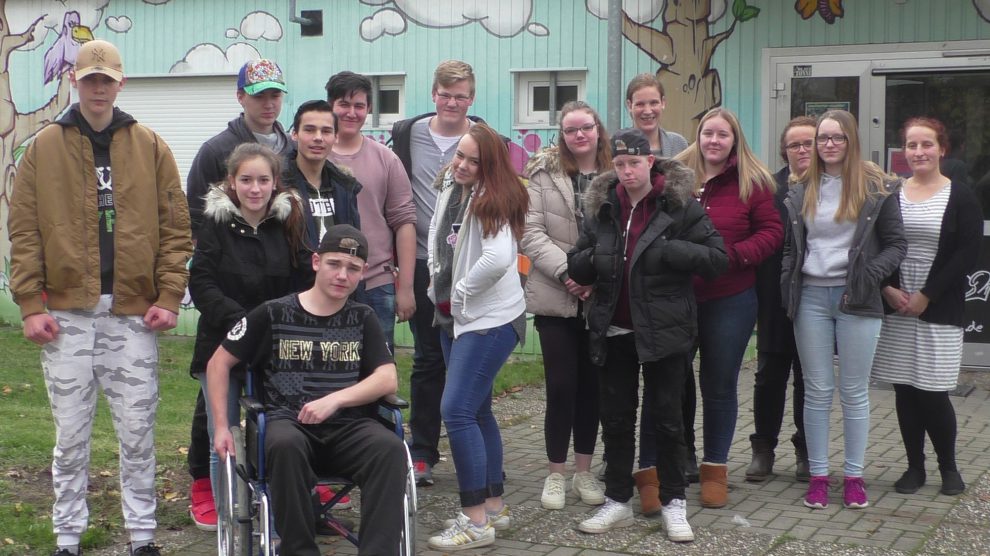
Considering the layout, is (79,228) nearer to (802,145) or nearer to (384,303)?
(384,303)

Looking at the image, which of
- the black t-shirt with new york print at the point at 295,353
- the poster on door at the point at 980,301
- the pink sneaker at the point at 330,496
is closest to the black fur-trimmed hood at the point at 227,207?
the black t-shirt with new york print at the point at 295,353

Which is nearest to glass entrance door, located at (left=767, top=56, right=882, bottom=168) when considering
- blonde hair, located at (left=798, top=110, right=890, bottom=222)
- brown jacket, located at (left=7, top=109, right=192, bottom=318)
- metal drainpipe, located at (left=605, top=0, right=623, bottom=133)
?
metal drainpipe, located at (left=605, top=0, right=623, bottom=133)

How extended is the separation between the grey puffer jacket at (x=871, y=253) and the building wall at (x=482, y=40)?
4.52 meters

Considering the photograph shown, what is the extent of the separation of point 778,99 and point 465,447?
241 inches

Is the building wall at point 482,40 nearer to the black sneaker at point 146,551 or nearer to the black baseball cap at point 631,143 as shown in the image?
the black baseball cap at point 631,143

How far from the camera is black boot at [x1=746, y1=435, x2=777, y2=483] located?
22.4 feet

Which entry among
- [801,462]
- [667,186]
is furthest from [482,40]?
[667,186]

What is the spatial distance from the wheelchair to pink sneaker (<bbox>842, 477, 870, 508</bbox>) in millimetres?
2615

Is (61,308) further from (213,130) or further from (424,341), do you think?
(213,130)

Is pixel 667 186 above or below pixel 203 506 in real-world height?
above

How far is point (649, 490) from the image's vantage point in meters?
6.10

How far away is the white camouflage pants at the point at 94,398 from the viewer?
5078mm

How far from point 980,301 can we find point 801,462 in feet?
14.2

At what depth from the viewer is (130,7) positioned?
13.0 meters
